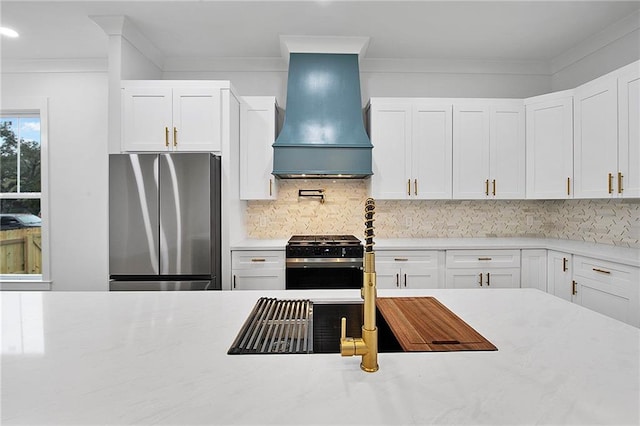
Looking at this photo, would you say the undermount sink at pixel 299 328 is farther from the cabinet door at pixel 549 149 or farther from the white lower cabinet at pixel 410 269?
the cabinet door at pixel 549 149

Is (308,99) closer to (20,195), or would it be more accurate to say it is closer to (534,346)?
(534,346)

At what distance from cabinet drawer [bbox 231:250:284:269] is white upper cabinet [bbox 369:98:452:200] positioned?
Answer: 1.15 metres

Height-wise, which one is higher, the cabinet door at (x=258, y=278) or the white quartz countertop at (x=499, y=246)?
the white quartz countertop at (x=499, y=246)

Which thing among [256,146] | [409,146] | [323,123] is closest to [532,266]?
[409,146]

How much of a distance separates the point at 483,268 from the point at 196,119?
9.52 feet

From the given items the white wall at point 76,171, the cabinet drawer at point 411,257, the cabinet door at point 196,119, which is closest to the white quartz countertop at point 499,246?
the cabinet drawer at point 411,257

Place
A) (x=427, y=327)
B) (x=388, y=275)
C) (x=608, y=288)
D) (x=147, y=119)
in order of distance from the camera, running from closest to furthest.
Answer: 1. (x=427, y=327)
2. (x=608, y=288)
3. (x=147, y=119)
4. (x=388, y=275)

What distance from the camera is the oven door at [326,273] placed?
114 inches

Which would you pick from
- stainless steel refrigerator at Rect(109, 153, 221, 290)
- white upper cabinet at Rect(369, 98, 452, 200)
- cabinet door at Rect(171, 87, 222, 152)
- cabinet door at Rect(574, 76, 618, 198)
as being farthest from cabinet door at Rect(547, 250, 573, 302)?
cabinet door at Rect(171, 87, 222, 152)

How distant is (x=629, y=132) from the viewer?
2.44 meters

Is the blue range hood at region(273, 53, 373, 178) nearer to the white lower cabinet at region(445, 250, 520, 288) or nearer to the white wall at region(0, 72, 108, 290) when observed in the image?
the white lower cabinet at region(445, 250, 520, 288)

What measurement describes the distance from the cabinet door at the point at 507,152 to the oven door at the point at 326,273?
1645mm

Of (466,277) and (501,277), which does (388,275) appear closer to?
(466,277)

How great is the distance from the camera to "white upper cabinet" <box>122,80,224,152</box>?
9.30ft
